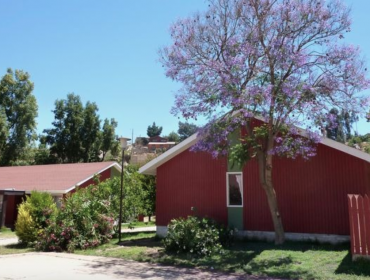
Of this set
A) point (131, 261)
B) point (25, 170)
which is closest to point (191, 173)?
point (131, 261)

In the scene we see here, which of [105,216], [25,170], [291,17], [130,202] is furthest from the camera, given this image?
[25,170]

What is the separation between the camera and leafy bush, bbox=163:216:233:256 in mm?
11688

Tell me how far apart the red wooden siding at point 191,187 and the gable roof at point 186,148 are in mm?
243

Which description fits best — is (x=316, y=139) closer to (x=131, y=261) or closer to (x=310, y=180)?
(x=310, y=180)

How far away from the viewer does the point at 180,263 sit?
1066cm

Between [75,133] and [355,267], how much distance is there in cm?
3949

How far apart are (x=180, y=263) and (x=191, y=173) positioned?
18.7 feet

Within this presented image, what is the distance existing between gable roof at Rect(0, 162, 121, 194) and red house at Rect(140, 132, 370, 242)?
8.80 metres

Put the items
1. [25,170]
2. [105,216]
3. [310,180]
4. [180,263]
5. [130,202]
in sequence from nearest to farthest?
[180,263]
[310,180]
[105,216]
[130,202]
[25,170]

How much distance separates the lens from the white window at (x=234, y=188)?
14.8 meters

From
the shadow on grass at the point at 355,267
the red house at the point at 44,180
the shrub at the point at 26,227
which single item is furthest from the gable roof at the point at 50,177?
the shadow on grass at the point at 355,267

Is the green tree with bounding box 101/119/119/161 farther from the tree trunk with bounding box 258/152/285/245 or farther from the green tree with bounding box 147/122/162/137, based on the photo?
the green tree with bounding box 147/122/162/137

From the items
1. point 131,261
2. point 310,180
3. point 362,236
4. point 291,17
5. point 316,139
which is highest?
point 291,17

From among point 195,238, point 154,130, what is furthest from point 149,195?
point 154,130
